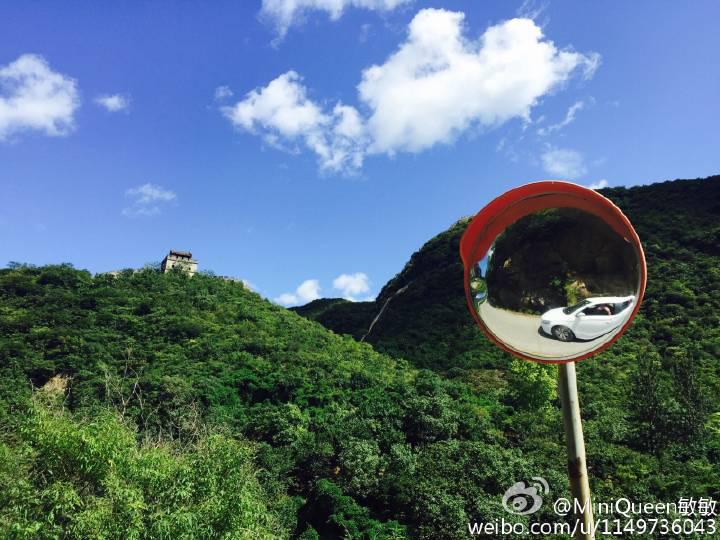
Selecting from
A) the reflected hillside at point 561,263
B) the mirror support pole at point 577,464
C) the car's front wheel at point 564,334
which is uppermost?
the reflected hillside at point 561,263

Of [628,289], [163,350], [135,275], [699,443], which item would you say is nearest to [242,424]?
[163,350]

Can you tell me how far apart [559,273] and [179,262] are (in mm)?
45553

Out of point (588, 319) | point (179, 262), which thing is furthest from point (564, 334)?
point (179, 262)

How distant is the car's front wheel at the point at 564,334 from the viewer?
1.82m

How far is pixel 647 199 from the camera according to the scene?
4594 cm

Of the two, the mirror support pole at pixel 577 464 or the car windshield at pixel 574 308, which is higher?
the car windshield at pixel 574 308

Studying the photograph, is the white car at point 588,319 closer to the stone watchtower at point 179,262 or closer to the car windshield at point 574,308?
the car windshield at point 574,308

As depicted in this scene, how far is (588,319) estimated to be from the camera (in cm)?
182

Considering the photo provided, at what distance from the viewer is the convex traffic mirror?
183 cm

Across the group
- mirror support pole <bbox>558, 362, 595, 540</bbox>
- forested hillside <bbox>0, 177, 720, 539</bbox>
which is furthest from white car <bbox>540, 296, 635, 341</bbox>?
forested hillside <bbox>0, 177, 720, 539</bbox>

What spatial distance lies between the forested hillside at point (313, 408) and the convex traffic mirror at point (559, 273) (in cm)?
670

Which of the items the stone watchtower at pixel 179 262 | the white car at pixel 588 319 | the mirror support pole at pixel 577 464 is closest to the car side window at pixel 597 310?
the white car at pixel 588 319

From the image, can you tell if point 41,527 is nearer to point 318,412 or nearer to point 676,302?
point 318,412

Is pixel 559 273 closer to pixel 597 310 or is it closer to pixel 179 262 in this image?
pixel 597 310
